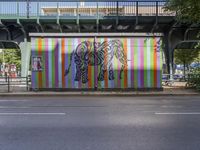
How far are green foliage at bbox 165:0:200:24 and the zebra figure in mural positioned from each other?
4063 mm

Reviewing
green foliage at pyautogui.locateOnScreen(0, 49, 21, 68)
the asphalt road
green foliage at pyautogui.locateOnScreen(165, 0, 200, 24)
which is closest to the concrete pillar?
green foliage at pyautogui.locateOnScreen(165, 0, 200, 24)

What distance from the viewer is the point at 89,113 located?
11.2 metres

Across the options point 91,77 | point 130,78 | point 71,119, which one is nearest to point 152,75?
point 130,78

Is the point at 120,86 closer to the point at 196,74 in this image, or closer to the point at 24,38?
the point at 196,74

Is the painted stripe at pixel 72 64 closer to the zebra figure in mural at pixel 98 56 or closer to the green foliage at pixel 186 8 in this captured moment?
the zebra figure in mural at pixel 98 56

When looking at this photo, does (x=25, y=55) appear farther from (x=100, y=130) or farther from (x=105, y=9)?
(x=100, y=130)

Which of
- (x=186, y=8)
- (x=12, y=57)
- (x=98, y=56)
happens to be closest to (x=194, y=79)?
(x=186, y=8)

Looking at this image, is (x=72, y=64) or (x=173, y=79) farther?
(x=173, y=79)

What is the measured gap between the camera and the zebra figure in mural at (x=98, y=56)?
20797mm

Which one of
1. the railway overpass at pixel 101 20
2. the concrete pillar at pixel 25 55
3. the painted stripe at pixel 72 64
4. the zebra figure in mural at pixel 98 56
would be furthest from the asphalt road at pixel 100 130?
the concrete pillar at pixel 25 55

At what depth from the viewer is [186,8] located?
21.3 m

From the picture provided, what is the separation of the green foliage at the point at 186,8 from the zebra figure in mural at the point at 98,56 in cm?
406

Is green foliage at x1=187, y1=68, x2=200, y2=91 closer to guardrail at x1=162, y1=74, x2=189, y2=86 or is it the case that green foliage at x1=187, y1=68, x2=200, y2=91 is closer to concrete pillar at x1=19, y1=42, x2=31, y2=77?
guardrail at x1=162, y1=74, x2=189, y2=86

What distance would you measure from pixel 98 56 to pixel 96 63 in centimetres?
40
